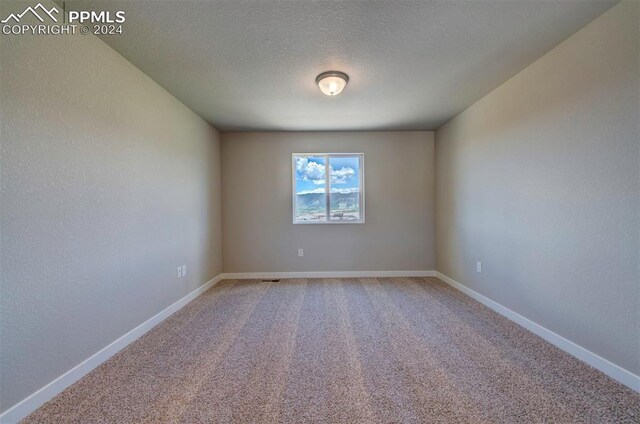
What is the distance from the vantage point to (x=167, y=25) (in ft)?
5.52

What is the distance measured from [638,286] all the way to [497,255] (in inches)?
46.3

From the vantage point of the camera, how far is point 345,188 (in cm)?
414

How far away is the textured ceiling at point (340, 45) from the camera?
1569 mm

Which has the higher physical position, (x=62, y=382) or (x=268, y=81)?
(x=268, y=81)

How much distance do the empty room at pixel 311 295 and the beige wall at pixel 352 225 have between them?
88 centimetres

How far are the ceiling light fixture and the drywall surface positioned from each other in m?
Result: 1.60

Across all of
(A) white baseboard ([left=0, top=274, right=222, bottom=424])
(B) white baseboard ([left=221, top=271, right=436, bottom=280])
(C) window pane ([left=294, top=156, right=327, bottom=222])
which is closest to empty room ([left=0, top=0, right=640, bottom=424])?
(A) white baseboard ([left=0, top=274, right=222, bottom=424])

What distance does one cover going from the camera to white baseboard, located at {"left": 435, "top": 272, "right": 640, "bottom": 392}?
152 cm

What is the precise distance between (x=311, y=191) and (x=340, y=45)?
2.45m

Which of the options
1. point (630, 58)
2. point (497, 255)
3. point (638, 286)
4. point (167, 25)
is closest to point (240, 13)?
point (167, 25)

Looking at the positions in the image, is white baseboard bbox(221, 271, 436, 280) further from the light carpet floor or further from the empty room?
the light carpet floor

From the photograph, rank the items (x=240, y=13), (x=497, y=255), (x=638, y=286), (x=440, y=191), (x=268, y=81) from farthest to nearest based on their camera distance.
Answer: (x=440, y=191), (x=497, y=255), (x=268, y=81), (x=240, y=13), (x=638, y=286)

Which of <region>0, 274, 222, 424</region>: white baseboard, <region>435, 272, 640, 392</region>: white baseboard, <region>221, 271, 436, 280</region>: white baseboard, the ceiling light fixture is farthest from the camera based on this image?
<region>221, 271, 436, 280</region>: white baseboard

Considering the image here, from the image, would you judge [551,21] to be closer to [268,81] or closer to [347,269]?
[268,81]
